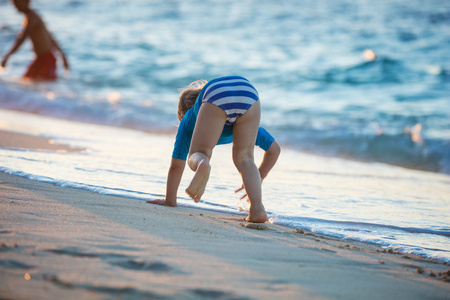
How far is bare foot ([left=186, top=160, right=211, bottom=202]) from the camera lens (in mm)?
2936

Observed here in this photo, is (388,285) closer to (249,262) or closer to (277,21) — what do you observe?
(249,262)

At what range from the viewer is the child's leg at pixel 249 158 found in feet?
10.9

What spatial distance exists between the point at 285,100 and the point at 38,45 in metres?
5.58

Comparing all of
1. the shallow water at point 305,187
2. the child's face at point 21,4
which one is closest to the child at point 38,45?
the child's face at point 21,4

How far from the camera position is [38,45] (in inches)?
429

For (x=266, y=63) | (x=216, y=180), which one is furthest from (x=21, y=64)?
(x=216, y=180)

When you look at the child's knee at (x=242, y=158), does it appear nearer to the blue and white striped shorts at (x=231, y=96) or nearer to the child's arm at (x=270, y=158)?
the blue and white striped shorts at (x=231, y=96)

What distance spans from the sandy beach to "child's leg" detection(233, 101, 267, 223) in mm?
120

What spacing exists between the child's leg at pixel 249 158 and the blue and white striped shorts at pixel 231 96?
51 millimetres

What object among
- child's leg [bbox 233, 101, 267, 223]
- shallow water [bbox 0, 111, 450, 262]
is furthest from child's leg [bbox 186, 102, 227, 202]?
shallow water [bbox 0, 111, 450, 262]

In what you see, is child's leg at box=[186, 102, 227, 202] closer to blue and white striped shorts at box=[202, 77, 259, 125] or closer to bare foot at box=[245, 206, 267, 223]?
blue and white striped shorts at box=[202, 77, 259, 125]

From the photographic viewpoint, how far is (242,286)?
194 cm

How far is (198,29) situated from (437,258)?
1782cm

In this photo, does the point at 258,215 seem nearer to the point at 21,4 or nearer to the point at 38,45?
the point at 21,4
